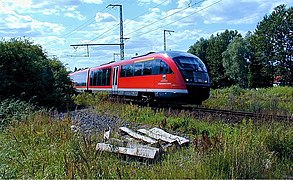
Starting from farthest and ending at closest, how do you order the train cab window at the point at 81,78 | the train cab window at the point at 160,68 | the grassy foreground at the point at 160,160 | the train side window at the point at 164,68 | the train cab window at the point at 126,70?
the train cab window at the point at 81,78 < the train cab window at the point at 126,70 < the train cab window at the point at 160,68 < the train side window at the point at 164,68 < the grassy foreground at the point at 160,160

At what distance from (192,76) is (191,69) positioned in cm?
39

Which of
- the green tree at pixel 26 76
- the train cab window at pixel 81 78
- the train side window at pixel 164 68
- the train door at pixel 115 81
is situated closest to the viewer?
the train side window at pixel 164 68

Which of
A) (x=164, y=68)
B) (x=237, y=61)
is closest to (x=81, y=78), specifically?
(x=164, y=68)

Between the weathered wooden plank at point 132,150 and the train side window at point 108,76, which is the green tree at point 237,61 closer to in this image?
the train side window at point 108,76

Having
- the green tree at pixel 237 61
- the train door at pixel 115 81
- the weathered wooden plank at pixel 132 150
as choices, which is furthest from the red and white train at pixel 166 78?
the green tree at pixel 237 61

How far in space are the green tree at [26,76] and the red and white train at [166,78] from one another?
4.23m

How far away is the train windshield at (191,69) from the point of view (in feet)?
55.4

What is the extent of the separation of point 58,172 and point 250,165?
308 centimetres

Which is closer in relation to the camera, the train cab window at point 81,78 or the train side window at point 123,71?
the train side window at point 123,71

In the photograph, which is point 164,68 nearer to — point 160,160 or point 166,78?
point 166,78

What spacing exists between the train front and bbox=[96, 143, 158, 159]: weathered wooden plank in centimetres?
1038

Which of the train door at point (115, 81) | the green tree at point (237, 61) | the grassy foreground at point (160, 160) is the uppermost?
the green tree at point (237, 61)

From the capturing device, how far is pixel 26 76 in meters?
19.5

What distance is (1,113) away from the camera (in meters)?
12.6
